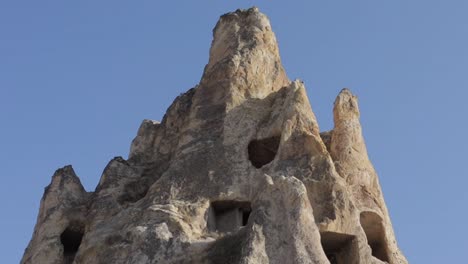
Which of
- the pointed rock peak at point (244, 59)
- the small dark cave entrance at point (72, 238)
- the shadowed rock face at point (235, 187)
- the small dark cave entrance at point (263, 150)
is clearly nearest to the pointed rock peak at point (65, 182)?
the shadowed rock face at point (235, 187)

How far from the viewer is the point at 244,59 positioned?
17.4 meters

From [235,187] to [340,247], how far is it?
2.05 metres

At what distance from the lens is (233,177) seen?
595 inches

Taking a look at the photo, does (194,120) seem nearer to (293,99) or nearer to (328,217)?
(293,99)

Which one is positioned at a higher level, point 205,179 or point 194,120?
point 194,120

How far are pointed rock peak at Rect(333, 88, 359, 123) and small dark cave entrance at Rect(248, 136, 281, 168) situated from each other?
153 cm

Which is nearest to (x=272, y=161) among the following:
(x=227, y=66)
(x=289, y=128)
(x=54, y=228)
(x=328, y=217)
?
(x=289, y=128)

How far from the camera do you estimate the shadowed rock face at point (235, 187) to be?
12992 mm

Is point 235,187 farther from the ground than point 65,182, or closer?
closer

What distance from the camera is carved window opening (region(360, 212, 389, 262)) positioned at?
1557 centimetres

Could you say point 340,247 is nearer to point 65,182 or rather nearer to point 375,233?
point 375,233

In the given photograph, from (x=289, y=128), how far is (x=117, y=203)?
11.6 ft

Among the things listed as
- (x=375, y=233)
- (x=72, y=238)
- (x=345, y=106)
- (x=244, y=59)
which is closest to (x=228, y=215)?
(x=375, y=233)

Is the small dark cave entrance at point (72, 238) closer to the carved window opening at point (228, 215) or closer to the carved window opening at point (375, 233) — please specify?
the carved window opening at point (228, 215)
